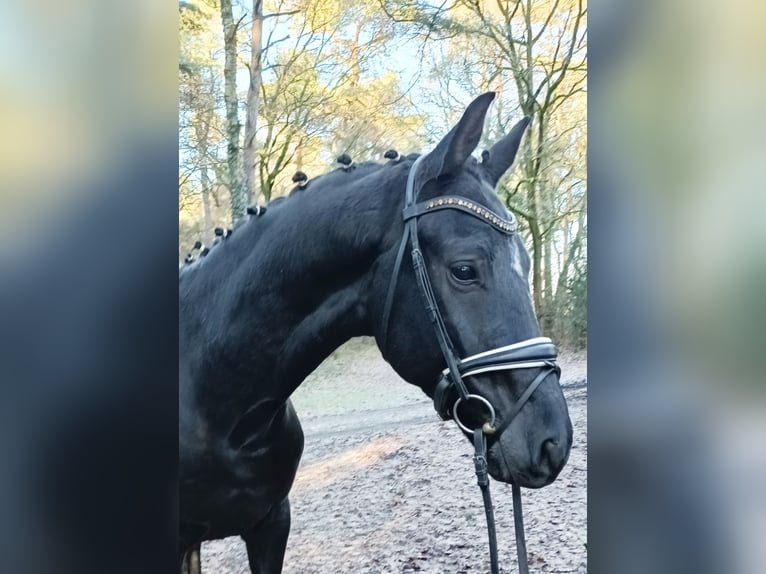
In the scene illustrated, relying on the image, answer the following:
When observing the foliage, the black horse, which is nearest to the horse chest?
the black horse

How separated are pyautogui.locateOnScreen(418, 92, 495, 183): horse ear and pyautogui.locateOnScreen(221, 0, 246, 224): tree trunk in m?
0.61

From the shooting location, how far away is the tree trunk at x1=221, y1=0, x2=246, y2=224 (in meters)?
1.86

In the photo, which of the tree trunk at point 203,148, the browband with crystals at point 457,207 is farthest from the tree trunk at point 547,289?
the tree trunk at point 203,148

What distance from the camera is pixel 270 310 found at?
5.50 ft

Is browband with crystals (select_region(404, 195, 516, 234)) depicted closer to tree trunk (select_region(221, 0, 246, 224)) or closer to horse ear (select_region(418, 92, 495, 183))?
horse ear (select_region(418, 92, 495, 183))

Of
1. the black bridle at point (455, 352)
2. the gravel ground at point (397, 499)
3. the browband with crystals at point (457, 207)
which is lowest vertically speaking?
the gravel ground at point (397, 499)

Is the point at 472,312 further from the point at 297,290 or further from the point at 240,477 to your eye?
the point at 240,477

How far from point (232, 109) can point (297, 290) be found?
2.17ft

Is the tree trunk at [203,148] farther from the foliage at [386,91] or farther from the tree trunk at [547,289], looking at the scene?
the tree trunk at [547,289]

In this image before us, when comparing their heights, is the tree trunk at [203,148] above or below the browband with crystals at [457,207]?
above

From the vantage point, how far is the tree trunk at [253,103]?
1.86 meters

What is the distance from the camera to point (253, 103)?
6.21ft
